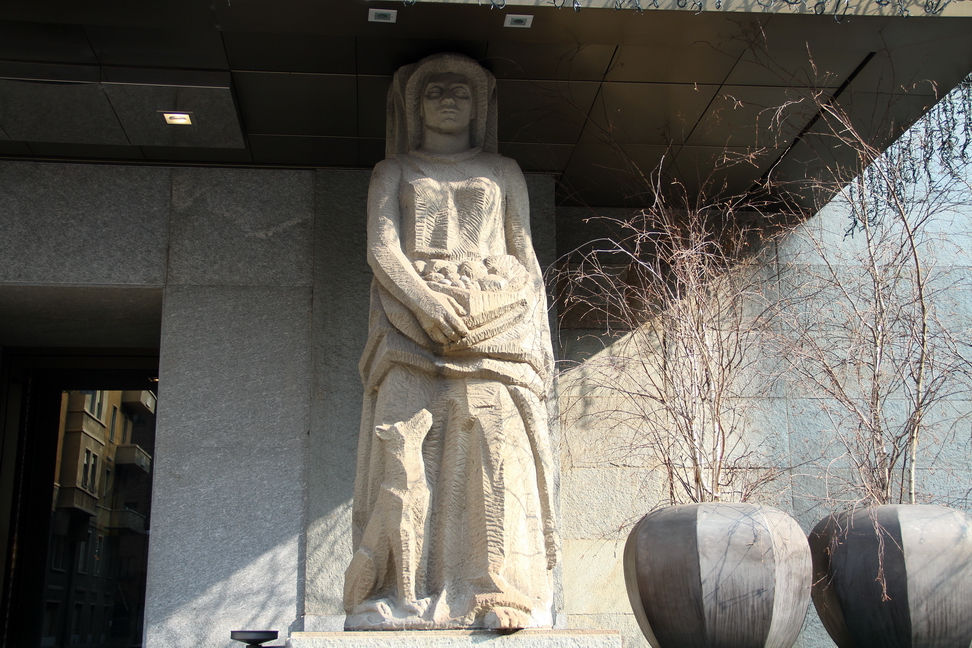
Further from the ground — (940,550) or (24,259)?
(24,259)

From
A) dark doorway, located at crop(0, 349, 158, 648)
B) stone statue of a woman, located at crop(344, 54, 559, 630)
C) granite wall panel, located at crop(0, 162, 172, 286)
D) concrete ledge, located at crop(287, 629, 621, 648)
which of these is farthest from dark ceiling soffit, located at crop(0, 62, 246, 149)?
concrete ledge, located at crop(287, 629, 621, 648)

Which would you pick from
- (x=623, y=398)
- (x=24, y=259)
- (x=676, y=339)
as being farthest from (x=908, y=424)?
(x=24, y=259)

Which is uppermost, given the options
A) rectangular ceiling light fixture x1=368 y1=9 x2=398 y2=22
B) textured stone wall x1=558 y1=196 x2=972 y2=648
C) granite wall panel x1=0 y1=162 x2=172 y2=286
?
rectangular ceiling light fixture x1=368 y1=9 x2=398 y2=22

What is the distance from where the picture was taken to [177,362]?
17.7ft

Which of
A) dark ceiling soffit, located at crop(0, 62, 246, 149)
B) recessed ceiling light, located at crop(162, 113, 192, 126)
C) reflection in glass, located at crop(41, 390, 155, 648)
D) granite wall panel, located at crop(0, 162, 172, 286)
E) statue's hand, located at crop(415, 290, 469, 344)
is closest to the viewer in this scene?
statue's hand, located at crop(415, 290, 469, 344)

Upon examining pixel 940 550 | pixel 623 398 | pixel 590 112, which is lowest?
pixel 940 550

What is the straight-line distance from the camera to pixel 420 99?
471cm

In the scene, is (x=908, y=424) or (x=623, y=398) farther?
(x=623, y=398)

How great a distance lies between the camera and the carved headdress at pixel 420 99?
183 inches

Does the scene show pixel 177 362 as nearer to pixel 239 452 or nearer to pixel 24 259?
pixel 239 452

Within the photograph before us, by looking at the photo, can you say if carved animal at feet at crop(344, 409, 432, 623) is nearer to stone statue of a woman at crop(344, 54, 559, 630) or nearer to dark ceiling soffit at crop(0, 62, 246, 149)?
stone statue of a woman at crop(344, 54, 559, 630)

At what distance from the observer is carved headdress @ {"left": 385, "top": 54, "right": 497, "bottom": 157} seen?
4.64 meters

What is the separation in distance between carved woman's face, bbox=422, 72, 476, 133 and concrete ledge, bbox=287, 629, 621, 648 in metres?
2.30

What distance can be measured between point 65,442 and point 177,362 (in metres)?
1.64
